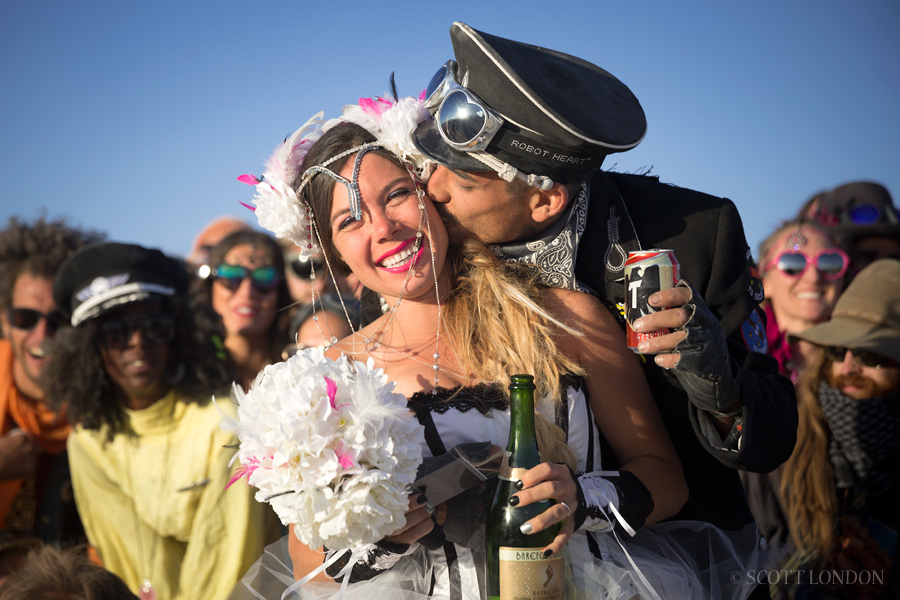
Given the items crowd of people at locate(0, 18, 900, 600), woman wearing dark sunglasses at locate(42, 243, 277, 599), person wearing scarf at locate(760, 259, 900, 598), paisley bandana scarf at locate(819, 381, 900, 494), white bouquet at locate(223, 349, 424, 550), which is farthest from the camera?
woman wearing dark sunglasses at locate(42, 243, 277, 599)

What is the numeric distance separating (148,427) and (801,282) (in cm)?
486

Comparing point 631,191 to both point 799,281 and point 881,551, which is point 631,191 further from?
point 799,281

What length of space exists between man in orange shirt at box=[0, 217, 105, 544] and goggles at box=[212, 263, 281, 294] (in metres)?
1.04

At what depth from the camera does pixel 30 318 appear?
5945 mm

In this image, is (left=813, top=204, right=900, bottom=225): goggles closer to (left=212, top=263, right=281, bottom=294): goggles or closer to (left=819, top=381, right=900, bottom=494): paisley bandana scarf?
(left=819, top=381, right=900, bottom=494): paisley bandana scarf

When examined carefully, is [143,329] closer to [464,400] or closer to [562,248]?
[464,400]

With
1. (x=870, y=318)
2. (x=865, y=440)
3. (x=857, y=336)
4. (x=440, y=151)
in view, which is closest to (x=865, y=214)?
(x=870, y=318)

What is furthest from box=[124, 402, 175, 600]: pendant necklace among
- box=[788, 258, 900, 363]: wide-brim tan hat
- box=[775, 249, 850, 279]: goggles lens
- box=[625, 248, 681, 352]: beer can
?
box=[775, 249, 850, 279]: goggles lens

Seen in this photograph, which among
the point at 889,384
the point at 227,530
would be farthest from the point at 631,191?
the point at 227,530

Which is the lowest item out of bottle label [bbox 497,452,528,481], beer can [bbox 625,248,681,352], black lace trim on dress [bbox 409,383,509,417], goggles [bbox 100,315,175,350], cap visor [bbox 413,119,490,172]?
bottle label [bbox 497,452,528,481]

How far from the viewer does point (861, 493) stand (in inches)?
169

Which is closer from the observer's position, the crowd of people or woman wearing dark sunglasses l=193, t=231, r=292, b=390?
the crowd of people

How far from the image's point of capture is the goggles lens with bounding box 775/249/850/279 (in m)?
5.93

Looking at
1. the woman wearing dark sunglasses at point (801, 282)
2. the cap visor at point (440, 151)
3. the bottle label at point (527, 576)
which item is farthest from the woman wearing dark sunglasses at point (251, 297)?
the bottle label at point (527, 576)
